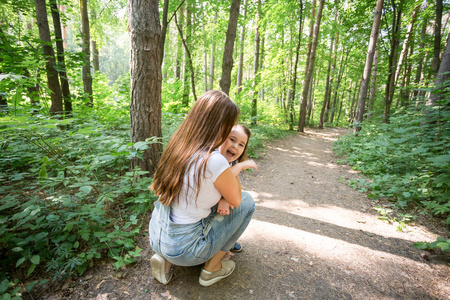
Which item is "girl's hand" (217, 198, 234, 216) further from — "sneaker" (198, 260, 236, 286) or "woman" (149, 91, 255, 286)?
"sneaker" (198, 260, 236, 286)

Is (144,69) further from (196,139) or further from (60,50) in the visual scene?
(60,50)

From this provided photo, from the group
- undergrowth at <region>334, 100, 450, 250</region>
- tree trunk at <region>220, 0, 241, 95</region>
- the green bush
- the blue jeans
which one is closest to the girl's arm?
the blue jeans

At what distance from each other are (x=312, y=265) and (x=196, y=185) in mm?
1678

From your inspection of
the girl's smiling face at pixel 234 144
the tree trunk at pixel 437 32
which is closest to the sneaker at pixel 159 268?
the girl's smiling face at pixel 234 144

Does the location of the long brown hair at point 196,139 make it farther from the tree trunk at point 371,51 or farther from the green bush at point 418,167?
the tree trunk at point 371,51

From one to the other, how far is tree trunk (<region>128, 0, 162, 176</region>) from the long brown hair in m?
1.64

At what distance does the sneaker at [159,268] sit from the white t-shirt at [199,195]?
1.47 feet

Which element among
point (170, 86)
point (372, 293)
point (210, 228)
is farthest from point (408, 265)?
point (170, 86)

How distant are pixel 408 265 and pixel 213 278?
2.13 m

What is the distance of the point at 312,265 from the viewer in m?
2.12

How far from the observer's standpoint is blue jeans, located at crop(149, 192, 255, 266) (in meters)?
1.51

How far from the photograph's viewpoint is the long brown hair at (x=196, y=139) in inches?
56.4

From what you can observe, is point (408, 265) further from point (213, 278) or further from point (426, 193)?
point (213, 278)

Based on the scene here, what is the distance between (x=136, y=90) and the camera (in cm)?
287
